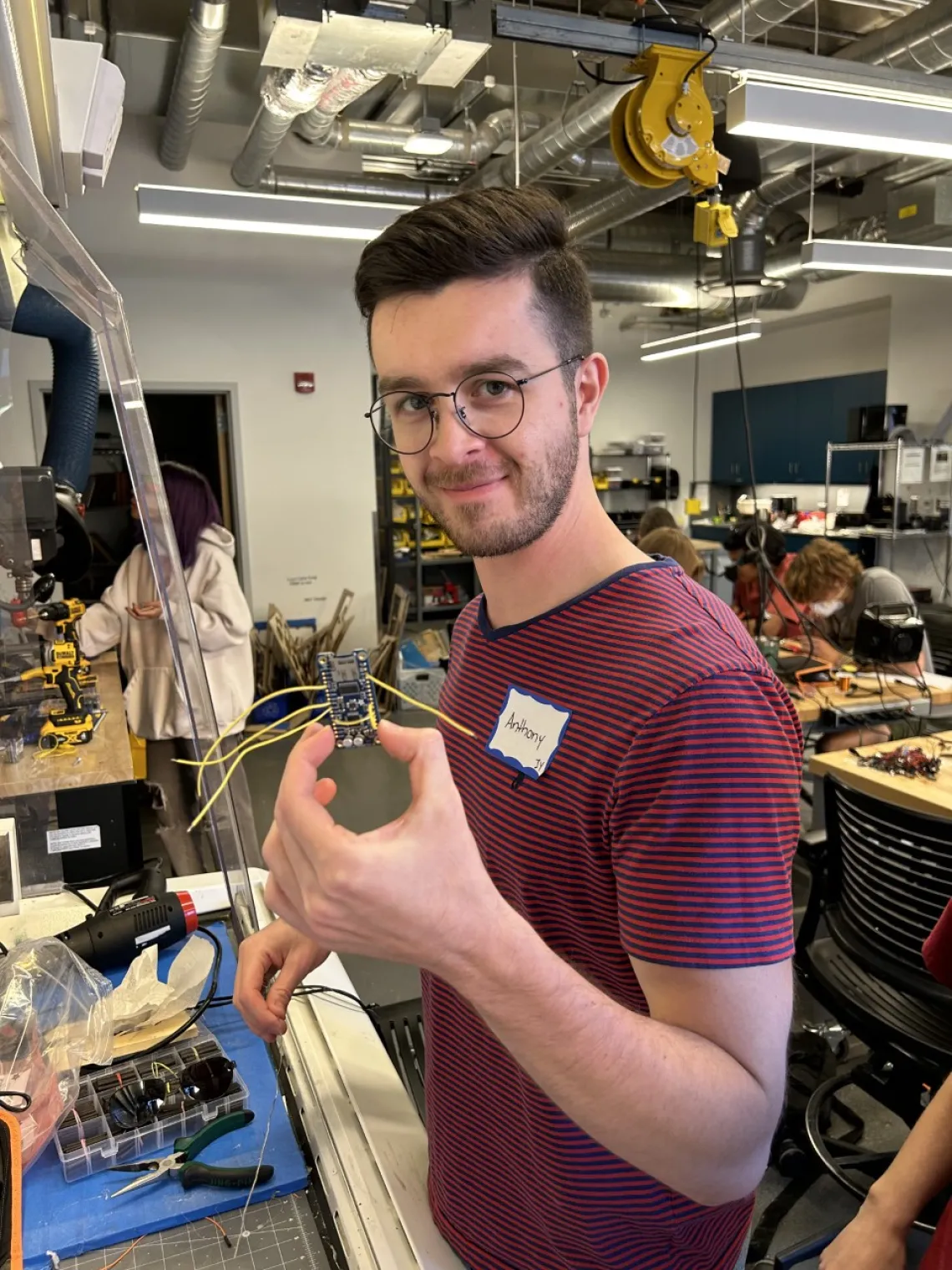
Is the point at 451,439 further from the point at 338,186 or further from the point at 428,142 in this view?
the point at 338,186

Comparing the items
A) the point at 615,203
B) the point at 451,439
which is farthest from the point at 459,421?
the point at 615,203

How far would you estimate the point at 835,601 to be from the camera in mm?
3811

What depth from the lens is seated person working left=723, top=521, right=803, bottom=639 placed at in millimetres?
4219

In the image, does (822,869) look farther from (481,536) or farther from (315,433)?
(315,433)

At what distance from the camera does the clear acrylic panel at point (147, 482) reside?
1232mm

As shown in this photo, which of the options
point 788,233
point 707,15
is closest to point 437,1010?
point 707,15

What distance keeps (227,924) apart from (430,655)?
4706 millimetres

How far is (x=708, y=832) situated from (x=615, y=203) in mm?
5807

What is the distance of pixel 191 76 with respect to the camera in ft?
12.4

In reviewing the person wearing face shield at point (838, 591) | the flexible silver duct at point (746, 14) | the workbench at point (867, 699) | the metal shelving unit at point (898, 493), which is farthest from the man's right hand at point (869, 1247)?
the metal shelving unit at point (898, 493)

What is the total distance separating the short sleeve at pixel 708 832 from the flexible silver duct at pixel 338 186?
5.16 m

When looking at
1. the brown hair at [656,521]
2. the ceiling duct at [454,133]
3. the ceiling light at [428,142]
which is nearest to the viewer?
the ceiling light at [428,142]

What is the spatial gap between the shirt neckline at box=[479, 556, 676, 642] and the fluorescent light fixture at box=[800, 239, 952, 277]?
154 inches

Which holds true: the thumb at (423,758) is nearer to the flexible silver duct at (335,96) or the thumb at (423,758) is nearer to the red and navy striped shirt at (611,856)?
the red and navy striped shirt at (611,856)
